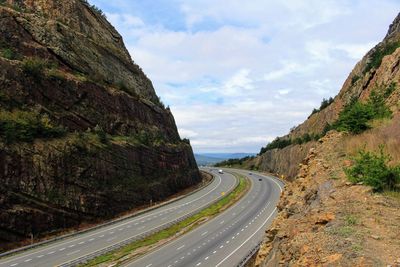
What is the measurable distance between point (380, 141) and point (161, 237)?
103 ft

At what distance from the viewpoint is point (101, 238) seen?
41625mm

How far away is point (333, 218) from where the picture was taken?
1045cm

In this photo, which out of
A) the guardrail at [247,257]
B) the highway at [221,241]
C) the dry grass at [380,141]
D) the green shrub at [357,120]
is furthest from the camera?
the highway at [221,241]

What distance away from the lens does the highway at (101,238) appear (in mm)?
33531

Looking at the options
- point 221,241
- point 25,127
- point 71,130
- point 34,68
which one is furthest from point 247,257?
point 34,68

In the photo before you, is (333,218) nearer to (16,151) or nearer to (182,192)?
(16,151)

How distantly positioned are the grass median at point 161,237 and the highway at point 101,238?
175cm

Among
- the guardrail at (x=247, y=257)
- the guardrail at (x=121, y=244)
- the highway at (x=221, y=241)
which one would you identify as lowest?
the guardrail at (x=247, y=257)

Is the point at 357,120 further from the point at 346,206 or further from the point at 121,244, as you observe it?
→ the point at 121,244

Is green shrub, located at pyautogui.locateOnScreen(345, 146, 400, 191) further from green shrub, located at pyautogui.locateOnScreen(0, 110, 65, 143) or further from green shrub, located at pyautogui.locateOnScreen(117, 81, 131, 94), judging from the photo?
green shrub, located at pyautogui.locateOnScreen(117, 81, 131, 94)

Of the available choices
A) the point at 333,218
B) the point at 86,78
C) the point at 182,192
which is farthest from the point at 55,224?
the point at 333,218

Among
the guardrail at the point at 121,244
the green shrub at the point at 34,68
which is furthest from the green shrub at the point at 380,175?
the green shrub at the point at 34,68

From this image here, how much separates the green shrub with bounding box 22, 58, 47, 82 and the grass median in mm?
25706

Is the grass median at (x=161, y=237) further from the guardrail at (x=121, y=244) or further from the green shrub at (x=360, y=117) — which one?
the green shrub at (x=360, y=117)
